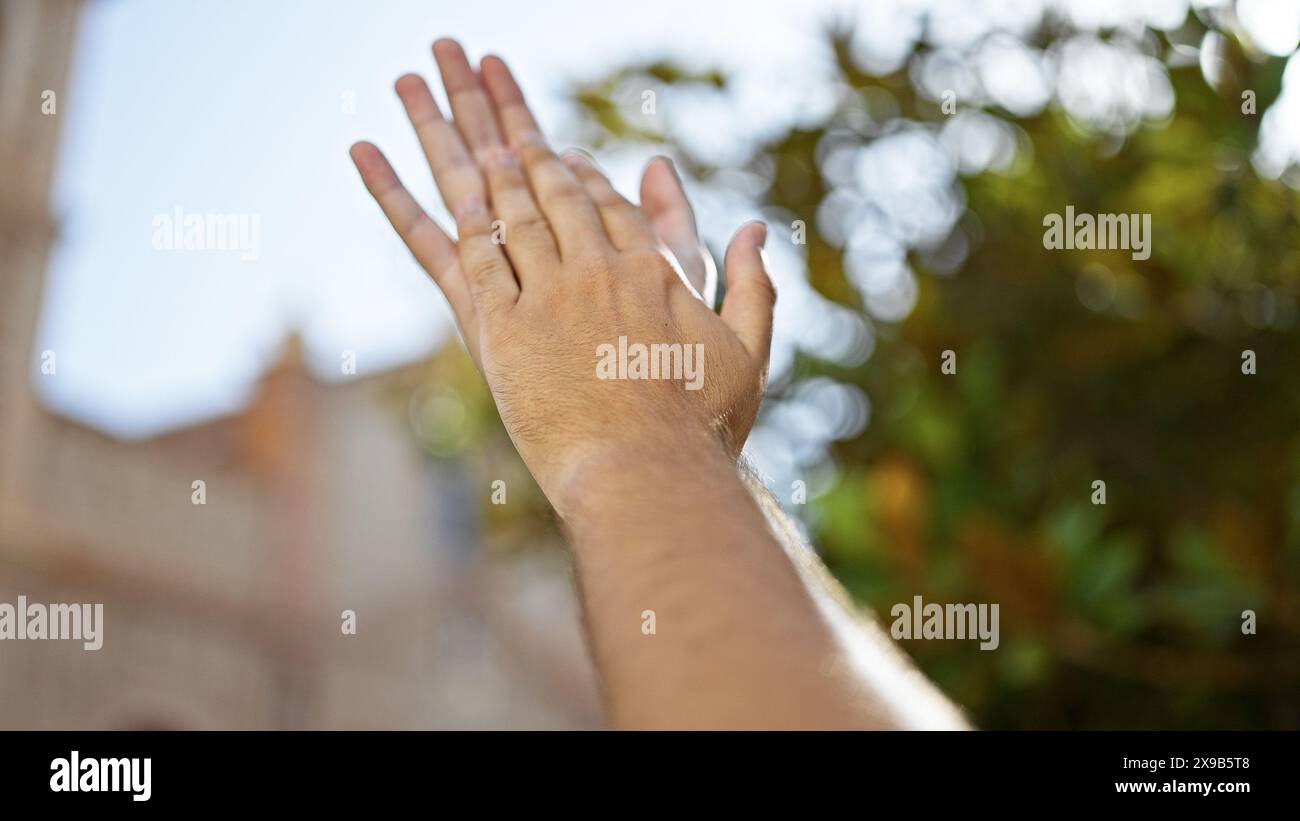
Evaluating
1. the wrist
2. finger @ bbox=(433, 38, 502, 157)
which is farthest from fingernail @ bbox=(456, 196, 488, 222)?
the wrist

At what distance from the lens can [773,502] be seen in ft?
3.93

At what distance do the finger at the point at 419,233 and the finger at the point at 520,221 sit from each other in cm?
8

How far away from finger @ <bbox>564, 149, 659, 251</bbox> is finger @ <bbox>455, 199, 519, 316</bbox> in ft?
0.42

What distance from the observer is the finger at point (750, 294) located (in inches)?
51.4

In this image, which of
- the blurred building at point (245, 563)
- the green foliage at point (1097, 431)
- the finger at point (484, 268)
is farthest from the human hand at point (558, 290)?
the blurred building at point (245, 563)

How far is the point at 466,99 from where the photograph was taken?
1.56 m

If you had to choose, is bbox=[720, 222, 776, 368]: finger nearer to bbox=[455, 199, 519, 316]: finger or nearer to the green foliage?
bbox=[455, 199, 519, 316]: finger

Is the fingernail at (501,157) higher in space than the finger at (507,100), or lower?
lower

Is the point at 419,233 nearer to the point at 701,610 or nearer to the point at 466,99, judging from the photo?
the point at 466,99

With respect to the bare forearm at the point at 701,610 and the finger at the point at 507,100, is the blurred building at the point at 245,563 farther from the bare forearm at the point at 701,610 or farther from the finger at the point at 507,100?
the bare forearm at the point at 701,610

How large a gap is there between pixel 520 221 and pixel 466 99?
294 millimetres
